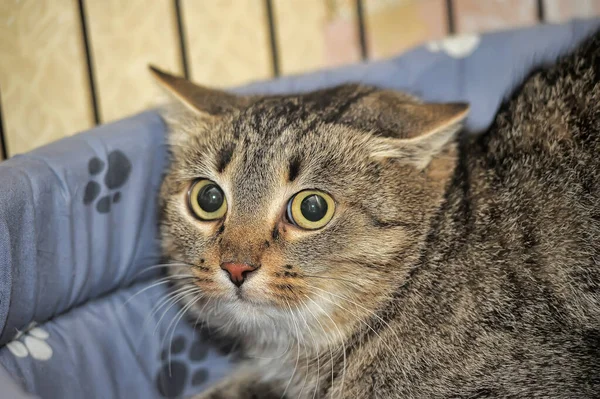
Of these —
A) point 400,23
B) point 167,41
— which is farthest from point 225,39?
point 400,23

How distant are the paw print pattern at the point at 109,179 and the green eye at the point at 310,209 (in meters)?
0.64

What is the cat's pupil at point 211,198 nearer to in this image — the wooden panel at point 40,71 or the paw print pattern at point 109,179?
the paw print pattern at point 109,179

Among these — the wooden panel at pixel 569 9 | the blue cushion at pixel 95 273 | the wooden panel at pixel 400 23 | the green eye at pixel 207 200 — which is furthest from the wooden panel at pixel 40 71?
the wooden panel at pixel 569 9

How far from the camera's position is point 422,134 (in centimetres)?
143

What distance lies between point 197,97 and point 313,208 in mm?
526

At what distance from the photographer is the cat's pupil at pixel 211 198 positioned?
1.50m

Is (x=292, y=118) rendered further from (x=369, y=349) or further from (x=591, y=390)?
(x=591, y=390)

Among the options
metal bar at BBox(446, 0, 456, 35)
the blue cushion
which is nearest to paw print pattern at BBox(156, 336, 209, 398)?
the blue cushion

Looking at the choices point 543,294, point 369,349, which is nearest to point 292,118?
point 369,349

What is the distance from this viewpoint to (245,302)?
4.50 ft

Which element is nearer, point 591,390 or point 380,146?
point 591,390

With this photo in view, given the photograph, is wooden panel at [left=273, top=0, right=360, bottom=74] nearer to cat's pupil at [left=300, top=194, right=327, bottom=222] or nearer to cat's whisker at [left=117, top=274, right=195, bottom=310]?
cat's whisker at [left=117, top=274, right=195, bottom=310]

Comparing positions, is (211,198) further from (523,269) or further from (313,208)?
(523,269)

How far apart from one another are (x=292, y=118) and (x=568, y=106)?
0.68 m
